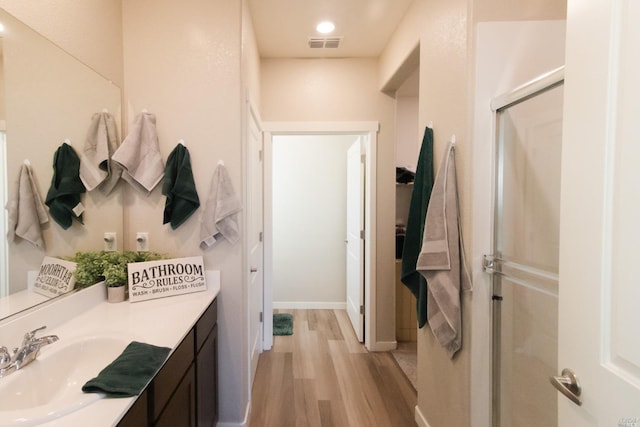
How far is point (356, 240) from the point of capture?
3.10m

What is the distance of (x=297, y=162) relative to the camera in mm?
3908

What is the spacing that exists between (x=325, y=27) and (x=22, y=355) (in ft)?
8.33

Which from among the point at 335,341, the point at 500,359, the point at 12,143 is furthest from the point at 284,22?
the point at 335,341

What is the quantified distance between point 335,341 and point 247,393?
1.28 metres

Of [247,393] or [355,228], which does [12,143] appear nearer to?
[247,393]

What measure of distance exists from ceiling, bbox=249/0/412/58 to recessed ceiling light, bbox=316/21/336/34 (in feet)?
0.13

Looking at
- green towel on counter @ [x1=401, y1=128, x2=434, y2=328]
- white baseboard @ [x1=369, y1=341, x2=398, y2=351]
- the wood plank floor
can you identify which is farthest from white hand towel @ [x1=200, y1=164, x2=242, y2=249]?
white baseboard @ [x1=369, y1=341, x2=398, y2=351]

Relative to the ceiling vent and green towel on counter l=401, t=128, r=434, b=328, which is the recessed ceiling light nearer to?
the ceiling vent

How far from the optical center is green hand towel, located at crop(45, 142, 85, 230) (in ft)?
4.15

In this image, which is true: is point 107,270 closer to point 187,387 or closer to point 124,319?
point 124,319

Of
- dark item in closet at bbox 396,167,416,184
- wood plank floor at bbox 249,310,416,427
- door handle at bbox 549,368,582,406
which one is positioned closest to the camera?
door handle at bbox 549,368,582,406

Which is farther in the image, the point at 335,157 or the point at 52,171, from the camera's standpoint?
the point at 335,157

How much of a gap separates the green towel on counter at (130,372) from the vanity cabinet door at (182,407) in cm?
22

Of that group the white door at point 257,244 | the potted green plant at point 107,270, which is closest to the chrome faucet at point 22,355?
the potted green plant at point 107,270
